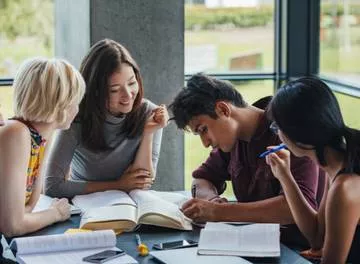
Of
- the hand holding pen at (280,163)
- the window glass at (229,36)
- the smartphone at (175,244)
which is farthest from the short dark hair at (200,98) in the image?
the window glass at (229,36)

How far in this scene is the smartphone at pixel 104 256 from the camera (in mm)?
2307

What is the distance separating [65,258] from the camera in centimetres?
234

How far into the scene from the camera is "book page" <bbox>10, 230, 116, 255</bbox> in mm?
2389

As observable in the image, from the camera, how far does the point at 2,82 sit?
4.79 metres

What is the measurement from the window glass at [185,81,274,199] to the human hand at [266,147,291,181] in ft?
6.08

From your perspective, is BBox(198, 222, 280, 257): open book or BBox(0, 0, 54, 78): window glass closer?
BBox(198, 222, 280, 257): open book

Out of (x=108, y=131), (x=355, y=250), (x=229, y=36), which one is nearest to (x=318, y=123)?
(x=355, y=250)

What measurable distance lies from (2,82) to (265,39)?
175cm

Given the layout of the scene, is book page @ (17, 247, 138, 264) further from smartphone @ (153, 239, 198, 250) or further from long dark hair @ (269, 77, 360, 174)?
long dark hair @ (269, 77, 360, 174)

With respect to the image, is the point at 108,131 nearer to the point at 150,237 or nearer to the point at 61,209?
the point at 61,209

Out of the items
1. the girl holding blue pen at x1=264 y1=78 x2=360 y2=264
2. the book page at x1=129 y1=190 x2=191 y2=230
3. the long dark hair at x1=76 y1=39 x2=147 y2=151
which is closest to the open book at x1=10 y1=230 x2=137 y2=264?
the book page at x1=129 y1=190 x2=191 y2=230

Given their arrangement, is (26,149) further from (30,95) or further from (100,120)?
(100,120)

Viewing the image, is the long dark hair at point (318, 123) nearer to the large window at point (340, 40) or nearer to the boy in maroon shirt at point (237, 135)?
the boy in maroon shirt at point (237, 135)

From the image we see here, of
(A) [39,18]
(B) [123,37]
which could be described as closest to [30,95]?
(B) [123,37]
